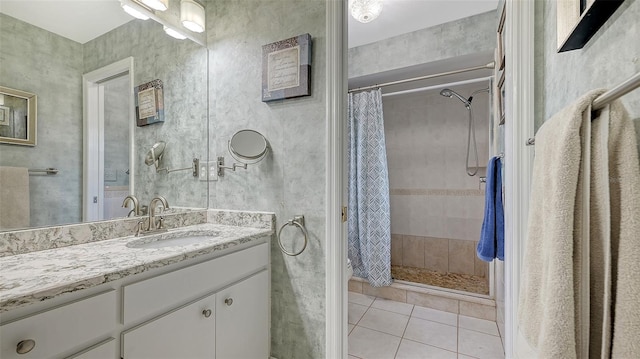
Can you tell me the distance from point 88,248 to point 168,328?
0.50 m

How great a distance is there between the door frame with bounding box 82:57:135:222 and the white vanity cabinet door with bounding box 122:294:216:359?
0.66 m

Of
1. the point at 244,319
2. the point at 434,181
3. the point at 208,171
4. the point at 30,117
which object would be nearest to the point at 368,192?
the point at 434,181

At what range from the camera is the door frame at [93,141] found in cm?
123

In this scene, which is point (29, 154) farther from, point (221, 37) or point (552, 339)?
point (552, 339)

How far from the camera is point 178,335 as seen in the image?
1016mm

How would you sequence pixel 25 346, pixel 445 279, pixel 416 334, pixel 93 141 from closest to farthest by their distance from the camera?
pixel 25 346
pixel 93 141
pixel 416 334
pixel 445 279

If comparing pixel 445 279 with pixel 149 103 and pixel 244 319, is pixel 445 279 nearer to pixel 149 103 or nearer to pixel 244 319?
pixel 244 319

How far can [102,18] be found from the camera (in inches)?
50.7

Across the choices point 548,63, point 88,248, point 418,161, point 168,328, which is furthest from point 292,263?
point 418,161

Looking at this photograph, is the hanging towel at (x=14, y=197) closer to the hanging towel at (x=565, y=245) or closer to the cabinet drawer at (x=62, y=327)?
the cabinet drawer at (x=62, y=327)

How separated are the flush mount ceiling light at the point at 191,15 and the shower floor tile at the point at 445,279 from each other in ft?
9.12

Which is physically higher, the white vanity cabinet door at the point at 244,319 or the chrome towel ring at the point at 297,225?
the chrome towel ring at the point at 297,225

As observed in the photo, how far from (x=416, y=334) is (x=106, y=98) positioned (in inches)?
95.0

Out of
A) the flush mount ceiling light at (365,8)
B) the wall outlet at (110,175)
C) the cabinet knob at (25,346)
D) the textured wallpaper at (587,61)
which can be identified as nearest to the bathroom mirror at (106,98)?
the wall outlet at (110,175)
